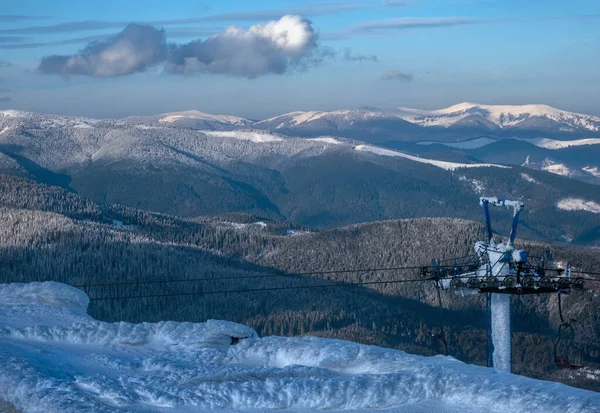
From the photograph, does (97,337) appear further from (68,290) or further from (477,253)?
(477,253)

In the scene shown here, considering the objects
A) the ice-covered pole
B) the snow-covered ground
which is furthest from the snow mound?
the ice-covered pole

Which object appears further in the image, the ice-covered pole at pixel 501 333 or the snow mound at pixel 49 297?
the snow mound at pixel 49 297

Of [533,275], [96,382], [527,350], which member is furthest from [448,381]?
[527,350]

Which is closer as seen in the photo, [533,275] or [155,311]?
[533,275]

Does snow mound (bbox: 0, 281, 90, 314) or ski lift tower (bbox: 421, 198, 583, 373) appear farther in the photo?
snow mound (bbox: 0, 281, 90, 314)

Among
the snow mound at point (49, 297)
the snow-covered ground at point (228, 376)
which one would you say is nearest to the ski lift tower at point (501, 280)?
the snow-covered ground at point (228, 376)

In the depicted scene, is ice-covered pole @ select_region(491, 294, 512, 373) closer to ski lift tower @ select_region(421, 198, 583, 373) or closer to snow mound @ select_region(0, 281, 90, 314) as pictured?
ski lift tower @ select_region(421, 198, 583, 373)

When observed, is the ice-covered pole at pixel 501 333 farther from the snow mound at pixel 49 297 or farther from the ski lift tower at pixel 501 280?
the snow mound at pixel 49 297
